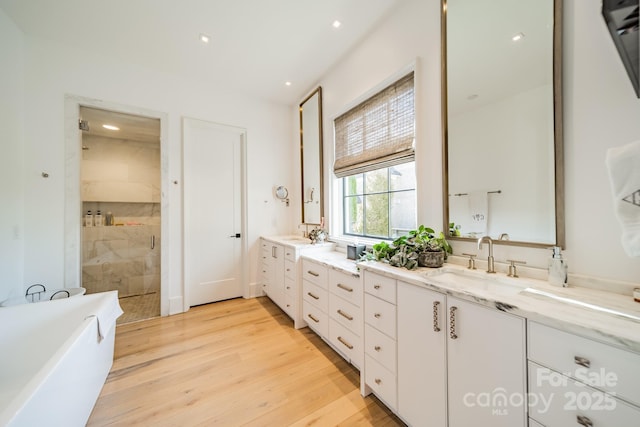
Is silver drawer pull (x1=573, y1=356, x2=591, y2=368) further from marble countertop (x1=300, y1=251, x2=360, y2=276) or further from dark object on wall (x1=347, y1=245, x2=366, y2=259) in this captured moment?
dark object on wall (x1=347, y1=245, x2=366, y2=259)

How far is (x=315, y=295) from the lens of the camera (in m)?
2.22

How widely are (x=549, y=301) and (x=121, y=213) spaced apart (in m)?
5.58

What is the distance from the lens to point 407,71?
192 centimetres

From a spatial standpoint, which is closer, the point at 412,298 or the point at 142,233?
the point at 412,298

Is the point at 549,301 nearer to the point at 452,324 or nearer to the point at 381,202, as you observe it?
the point at 452,324

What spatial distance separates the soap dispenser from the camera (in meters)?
1.10

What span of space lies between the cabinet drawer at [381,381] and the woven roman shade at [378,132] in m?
1.59

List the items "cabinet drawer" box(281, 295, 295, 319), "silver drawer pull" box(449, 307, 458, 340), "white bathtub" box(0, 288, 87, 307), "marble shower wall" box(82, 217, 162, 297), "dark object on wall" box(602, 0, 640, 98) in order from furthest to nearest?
"marble shower wall" box(82, 217, 162, 297), "cabinet drawer" box(281, 295, 295, 319), "white bathtub" box(0, 288, 87, 307), "silver drawer pull" box(449, 307, 458, 340), "dark object on wall" box(602, 0, 640, 98)

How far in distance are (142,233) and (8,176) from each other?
2133 mm

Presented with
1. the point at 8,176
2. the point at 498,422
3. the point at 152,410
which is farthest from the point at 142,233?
the point at 498,422

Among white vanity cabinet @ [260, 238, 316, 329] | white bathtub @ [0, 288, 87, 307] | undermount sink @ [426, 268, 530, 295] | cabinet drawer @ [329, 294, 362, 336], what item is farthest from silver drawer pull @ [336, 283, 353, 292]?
white bathtub @ [0, 288, 87, 307]

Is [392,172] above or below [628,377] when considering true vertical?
above

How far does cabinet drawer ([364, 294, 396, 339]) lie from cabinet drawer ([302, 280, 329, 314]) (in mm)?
602

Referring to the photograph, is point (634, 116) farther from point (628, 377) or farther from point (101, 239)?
point (101, 239)
